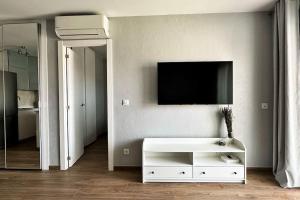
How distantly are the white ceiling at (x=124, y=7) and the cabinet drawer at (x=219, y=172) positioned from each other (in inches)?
90.2

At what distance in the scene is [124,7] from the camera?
3.01 metres

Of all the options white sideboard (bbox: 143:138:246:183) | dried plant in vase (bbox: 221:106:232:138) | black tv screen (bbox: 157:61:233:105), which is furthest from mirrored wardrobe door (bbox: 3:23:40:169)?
dried plant in vase (bbox: 221:106:232:138)

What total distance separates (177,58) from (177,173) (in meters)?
1.73

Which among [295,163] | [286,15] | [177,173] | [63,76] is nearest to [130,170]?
[177,173]

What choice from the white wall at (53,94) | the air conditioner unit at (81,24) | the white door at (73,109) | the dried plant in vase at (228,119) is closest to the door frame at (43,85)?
the white wall at (53,94)

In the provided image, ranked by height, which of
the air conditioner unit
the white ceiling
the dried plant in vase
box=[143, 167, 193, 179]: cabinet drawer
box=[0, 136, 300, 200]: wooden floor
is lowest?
box=[0, 136, 300, 200]: wooden floor

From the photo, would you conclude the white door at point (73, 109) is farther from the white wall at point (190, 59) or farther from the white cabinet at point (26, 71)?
the white wall at point (190, 59)

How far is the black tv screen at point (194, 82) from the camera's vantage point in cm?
316

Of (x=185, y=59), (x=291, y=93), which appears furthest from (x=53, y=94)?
(x=291, y=93)

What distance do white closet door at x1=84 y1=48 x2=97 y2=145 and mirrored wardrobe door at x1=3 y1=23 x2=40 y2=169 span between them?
4.98 feet

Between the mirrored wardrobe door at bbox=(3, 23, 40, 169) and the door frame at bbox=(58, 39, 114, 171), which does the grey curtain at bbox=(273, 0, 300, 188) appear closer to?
the door frame at bbox=(58, 39, 114, 171)

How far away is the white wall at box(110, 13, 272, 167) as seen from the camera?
129 inches

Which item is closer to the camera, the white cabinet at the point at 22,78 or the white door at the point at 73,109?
the white cabinet at the point at 22,78

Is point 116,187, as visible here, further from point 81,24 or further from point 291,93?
point 291,93
